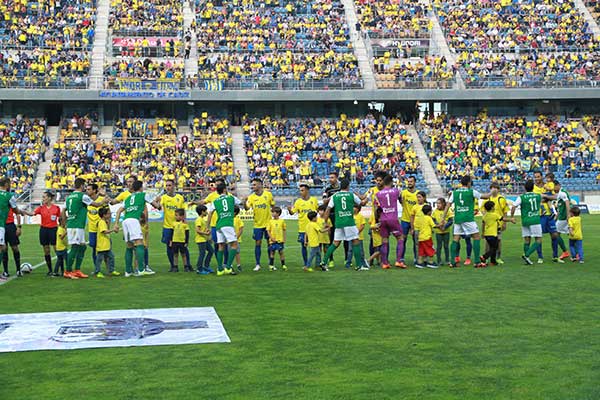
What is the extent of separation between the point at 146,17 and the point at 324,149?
15673 mm

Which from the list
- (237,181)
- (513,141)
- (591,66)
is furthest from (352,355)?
(591,66)

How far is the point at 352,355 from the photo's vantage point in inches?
368

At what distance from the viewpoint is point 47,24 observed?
55969mm

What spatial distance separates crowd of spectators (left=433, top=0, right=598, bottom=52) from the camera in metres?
57.3

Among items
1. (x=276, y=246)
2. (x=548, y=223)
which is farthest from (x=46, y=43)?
(x=548, y=223)

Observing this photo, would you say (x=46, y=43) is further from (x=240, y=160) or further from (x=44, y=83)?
(x=240, y=160)

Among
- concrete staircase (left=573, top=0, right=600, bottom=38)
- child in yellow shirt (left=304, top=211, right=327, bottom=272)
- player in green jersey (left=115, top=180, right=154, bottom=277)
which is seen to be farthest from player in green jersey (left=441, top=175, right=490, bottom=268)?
concrete staircase (left=573, top=0, right=600, bottom=38)

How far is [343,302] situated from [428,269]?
5.22 meters

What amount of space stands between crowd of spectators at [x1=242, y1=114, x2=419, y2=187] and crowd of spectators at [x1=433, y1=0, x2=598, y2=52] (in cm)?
859

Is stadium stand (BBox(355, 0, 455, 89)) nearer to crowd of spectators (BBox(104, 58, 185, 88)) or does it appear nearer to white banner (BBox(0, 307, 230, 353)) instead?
crowd of spectators (BBox(104, 58, 185, 88))

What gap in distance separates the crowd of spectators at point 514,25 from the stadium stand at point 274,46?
7437 millimetres

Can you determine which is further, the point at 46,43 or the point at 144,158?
the point at 46,43

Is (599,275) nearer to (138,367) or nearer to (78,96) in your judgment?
(138,367)

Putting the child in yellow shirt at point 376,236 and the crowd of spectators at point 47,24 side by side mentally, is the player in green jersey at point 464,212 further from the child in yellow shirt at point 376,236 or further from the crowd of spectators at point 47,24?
the crowd of spectators at point 47,24
